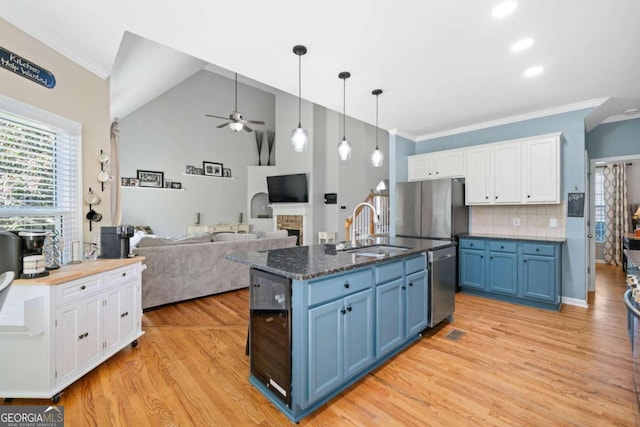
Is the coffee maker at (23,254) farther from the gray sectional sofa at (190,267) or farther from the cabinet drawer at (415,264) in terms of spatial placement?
the cabinet drawer at (415,264)

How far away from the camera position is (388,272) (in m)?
2.34

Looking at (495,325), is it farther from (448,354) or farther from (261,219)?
(261,219)

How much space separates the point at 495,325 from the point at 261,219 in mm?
6863

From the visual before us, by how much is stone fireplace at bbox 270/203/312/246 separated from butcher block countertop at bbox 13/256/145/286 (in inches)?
198

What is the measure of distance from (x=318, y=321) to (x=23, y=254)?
6.41 feet

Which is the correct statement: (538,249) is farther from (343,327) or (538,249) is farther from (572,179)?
(343,327)

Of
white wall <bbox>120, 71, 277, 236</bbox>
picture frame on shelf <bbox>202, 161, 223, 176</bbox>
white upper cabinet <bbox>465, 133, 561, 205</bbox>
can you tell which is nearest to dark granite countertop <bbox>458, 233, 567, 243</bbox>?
white upper cabinet <bbox>465, 133, 561, 205</bbox>

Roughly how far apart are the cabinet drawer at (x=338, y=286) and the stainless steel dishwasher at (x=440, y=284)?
106 centimetres

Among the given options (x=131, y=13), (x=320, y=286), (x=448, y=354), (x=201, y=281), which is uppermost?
(x=131, y=13)

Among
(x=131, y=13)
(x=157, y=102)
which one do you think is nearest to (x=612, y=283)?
(x=131, y=13)

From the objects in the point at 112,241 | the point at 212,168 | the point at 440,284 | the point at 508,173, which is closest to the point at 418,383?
the point at 440,284

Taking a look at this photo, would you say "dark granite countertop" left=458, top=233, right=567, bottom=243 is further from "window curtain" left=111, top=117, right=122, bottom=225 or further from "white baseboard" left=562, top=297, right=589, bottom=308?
Result: "window curtain" left=111, top=117, right=122, bottom=225

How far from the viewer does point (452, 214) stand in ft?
14.1

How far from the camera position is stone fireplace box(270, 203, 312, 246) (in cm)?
752
